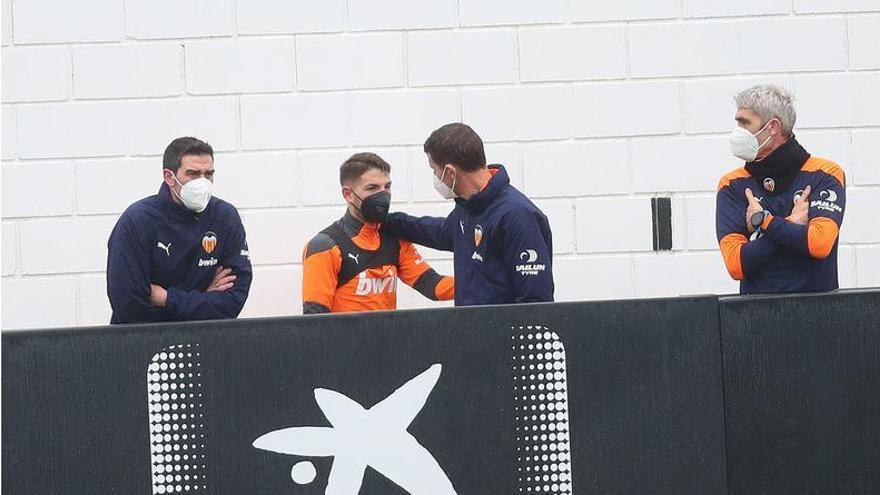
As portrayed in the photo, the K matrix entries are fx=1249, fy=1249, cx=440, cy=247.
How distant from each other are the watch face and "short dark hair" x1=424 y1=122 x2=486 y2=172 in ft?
2.99

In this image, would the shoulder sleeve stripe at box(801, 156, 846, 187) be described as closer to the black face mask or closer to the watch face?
the watch face

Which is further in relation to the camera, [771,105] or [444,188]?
[444,188]

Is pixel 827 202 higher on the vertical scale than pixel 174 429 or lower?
higher

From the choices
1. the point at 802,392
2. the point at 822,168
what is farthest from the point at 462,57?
the point at 802,392

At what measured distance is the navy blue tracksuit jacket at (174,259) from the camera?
4.23 meters

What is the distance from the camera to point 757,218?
13.2 ft

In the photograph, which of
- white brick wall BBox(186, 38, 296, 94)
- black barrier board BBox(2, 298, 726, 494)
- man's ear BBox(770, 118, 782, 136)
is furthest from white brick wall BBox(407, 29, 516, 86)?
black barrier board BBox(2, 298, 726, 494)

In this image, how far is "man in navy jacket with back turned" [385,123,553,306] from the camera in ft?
13.2

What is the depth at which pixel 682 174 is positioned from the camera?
528 centimetres

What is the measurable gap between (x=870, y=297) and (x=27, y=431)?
2463 mm

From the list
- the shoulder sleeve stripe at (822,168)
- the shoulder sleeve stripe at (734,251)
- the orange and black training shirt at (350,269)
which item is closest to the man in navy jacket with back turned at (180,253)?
the orange and black training shirt at (350,269)

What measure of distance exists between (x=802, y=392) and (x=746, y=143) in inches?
36.1

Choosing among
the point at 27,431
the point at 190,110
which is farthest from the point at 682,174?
the point at 27,431

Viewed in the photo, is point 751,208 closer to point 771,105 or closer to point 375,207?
point 771,105
